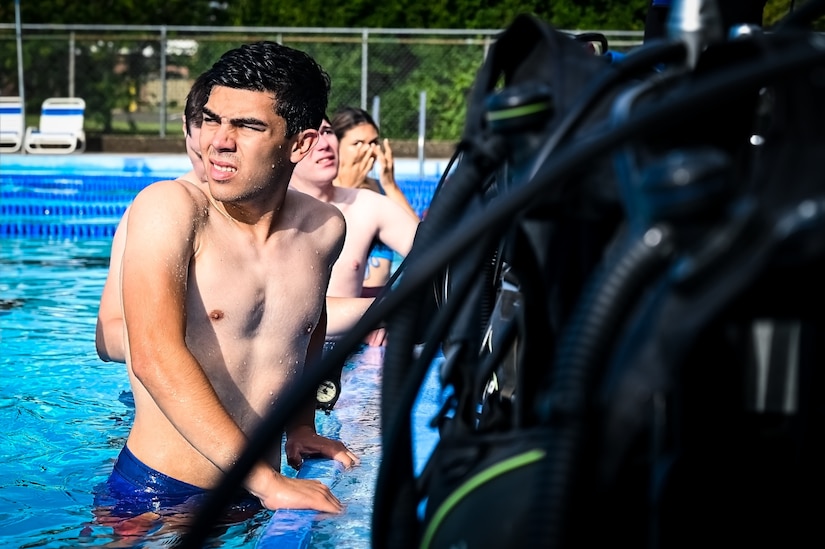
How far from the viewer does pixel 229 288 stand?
3.24 metres

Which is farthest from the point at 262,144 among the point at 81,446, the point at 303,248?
the point at 81,446

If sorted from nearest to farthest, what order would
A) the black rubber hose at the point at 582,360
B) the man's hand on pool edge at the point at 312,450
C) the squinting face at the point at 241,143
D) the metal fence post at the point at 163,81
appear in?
the black rubber hose at the point at 582,360, the squinting face at the point at 241,143, the man's hand on pool edge at the point at 312,450, the metal fence post at the point at 163,81

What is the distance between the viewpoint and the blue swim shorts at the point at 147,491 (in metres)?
3.25

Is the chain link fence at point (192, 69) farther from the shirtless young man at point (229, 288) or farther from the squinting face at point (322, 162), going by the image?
the shirtless young man at point (229, 288)

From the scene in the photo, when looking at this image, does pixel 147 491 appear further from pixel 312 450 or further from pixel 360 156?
pixel 360 156

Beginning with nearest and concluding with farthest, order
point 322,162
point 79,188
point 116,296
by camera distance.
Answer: point 116,296, point 322,162, point 79,188

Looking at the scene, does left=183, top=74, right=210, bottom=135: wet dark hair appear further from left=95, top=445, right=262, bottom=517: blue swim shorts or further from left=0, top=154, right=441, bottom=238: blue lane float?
left=0, top=154, right=441, bottom=238: blue lane float

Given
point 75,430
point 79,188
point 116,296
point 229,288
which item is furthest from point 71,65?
point 229,288

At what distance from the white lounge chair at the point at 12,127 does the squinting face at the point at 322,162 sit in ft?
41.9

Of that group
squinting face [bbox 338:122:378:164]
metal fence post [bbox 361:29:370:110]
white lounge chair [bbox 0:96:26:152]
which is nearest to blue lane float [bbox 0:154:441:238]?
white lounge chair [bbox 0:96:26:152]

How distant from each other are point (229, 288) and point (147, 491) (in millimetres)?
654

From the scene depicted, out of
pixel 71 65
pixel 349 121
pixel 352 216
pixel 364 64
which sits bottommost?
pixel 352 216

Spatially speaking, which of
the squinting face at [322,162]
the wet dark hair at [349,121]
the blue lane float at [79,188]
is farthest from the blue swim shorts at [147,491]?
the blue lane float at [79,188]

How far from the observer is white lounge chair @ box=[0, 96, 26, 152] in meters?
17.2
